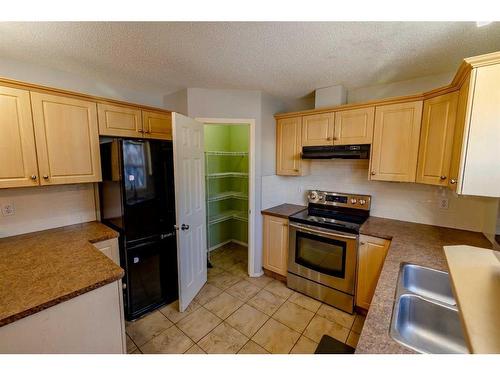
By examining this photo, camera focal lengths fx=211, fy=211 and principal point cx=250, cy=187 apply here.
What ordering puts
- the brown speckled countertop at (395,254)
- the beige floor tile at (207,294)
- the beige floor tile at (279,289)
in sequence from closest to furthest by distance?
the brown speckled countertop at (395,254), the beige floor tile at (207,294), the beige floor tile at (279,289)

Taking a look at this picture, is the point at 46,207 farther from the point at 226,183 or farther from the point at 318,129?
the point at 318,129

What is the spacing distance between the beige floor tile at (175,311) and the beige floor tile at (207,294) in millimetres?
65

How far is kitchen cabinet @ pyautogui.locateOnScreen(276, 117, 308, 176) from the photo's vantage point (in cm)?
253

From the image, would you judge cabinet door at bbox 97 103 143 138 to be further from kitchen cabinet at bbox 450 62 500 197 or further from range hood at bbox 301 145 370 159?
kitchen cabinet at bbox 450 62 500 197

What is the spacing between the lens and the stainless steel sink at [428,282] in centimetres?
125

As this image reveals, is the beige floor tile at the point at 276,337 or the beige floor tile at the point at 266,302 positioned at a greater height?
the beige floor tile at the point at 266,302

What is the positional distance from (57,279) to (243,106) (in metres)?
2.16

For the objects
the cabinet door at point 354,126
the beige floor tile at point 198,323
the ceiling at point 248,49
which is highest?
the ceiling at point 248,49

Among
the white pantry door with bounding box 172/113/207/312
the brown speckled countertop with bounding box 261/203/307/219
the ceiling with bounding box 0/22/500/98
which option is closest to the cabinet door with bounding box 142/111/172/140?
the ceiling with bounding box 0/22/500/98

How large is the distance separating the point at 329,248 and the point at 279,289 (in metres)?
0.81

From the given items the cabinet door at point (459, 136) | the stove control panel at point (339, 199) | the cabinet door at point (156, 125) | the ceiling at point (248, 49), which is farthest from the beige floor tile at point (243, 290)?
the ceiling at point (248, 49)

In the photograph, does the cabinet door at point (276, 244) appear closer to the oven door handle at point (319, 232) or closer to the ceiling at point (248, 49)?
the oven door handle at point (319, 232)

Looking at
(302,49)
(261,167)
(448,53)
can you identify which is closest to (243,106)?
(261,167)

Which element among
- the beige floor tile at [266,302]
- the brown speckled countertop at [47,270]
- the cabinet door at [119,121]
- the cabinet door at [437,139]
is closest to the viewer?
the brown speckled countertop at [47,270]
